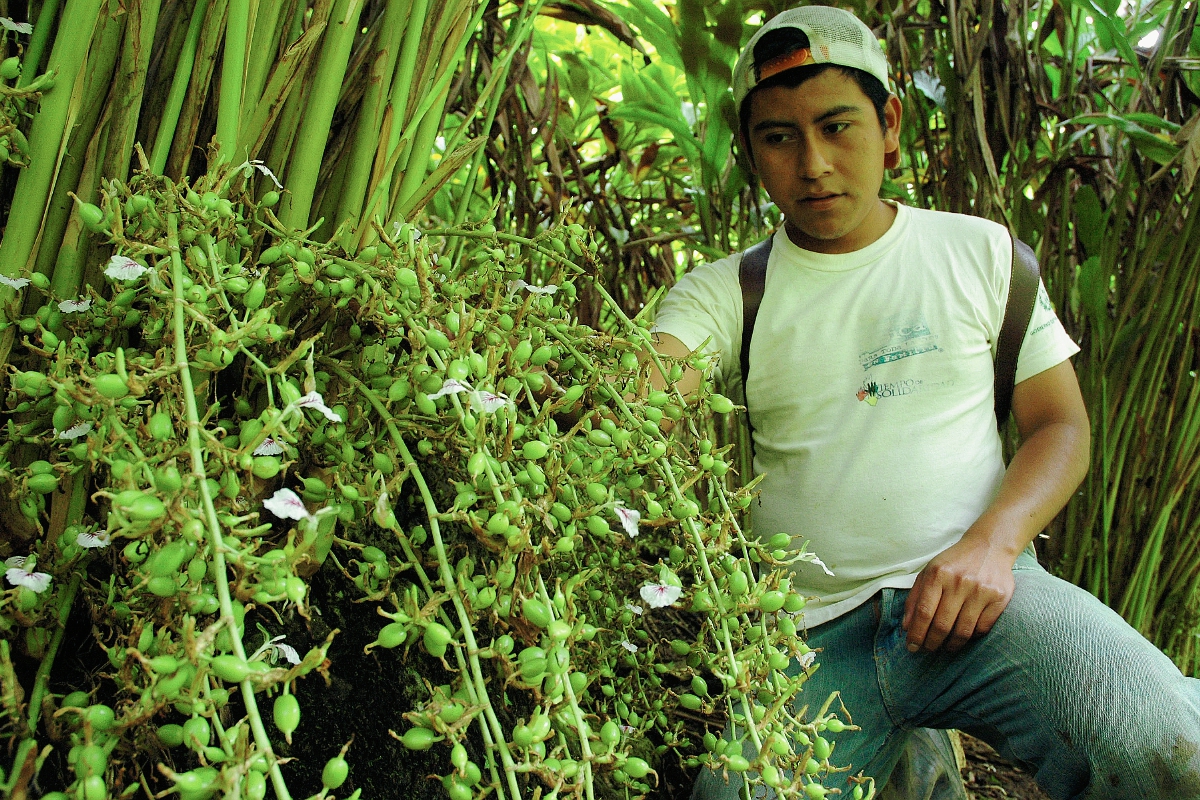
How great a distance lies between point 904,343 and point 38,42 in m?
1.03

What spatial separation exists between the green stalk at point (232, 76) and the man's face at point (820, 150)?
31.1 inches

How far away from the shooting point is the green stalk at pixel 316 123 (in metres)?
0.57

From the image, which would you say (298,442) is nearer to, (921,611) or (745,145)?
(921,611)

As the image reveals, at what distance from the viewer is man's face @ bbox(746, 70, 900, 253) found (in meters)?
1.11

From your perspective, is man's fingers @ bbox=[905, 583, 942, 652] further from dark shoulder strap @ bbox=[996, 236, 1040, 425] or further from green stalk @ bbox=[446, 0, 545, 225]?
green stalk @ bbox=[446, 0, 545, 225]

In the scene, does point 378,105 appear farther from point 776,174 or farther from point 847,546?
point 847,546

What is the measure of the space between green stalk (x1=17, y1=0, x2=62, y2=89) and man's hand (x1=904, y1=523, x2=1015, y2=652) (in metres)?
0.97

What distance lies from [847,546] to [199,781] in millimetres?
937

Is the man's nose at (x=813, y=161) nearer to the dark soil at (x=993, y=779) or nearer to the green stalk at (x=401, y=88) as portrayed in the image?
the green stalk at (x=401, y=88)

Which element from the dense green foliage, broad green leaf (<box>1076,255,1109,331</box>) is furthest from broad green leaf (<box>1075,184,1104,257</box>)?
the dense green foliage

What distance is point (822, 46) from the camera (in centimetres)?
110

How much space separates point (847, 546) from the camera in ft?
3.62

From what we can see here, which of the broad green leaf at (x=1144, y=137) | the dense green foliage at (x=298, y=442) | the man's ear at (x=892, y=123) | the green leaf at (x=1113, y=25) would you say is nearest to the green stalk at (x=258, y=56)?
the dense green foliage at (x=298, y=442)

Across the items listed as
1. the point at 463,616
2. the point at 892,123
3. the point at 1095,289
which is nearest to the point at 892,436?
the point at 892,123
